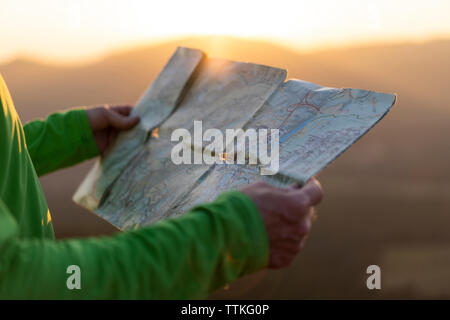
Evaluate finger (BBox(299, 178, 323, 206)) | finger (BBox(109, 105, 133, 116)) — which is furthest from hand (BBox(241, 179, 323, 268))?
finger (BBox(109, 105, 133, 116))

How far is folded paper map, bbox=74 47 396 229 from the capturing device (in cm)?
79

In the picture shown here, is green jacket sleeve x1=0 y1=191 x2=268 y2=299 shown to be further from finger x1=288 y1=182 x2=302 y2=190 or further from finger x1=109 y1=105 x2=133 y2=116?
finger x1=109 y1=105 x2=133 y2=116

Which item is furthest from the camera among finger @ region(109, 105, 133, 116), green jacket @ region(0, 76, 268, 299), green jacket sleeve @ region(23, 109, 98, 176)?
finger @ region(109, 105, 133, 116)

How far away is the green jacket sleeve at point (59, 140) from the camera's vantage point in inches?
48.8

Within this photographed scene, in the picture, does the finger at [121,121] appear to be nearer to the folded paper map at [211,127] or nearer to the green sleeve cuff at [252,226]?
the folded paper map at [211,127]

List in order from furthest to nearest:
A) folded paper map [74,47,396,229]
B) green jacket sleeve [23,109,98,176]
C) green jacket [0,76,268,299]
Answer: green jacket sleeve [23,109,98,176] → folded paper map [74,47,396,229] → green jacket [0,76,268,299]

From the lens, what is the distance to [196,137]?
3.46ft

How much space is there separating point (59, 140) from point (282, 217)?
0.91 metres

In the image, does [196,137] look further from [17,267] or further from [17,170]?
[17,267]

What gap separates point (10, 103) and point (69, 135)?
50 centimetres

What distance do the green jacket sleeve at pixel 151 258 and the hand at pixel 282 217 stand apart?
0.02m

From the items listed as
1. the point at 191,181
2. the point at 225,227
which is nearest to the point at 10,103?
the point at 191,181

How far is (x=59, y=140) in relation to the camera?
1.27m

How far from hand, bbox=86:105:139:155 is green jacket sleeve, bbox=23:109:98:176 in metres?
0.02
